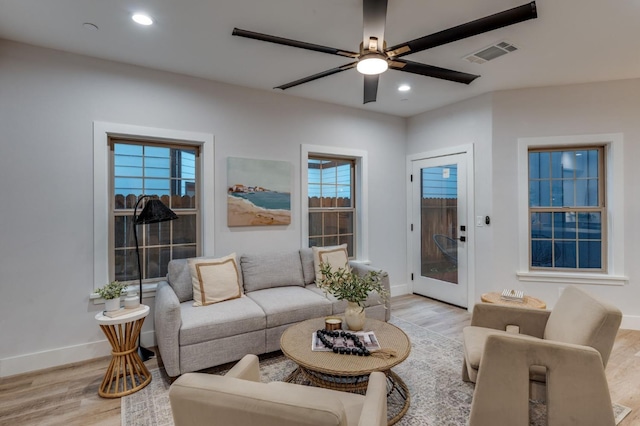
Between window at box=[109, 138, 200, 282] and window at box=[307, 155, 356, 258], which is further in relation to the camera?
window at box=[307, 155, 356, 258]

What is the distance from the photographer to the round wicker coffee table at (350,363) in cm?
193

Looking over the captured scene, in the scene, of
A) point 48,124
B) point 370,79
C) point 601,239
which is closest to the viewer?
point 370,79

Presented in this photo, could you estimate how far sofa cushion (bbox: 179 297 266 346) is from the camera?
2521 millimetres

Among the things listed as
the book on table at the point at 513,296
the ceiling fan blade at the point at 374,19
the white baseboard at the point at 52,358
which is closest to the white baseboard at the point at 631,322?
the book on table at the point at 513,296

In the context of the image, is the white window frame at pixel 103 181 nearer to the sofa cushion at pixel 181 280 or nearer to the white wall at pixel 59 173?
the white wall at pixel 59 173

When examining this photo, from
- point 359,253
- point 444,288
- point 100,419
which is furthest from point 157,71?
point 444,288

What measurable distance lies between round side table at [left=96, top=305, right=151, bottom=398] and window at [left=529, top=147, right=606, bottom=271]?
4.33 metres

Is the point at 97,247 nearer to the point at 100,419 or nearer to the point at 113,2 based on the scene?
the point at 100,419

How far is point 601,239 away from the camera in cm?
375

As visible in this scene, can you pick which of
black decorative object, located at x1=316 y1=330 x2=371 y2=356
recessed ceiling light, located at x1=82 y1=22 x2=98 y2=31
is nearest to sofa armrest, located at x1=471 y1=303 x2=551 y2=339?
black decorative object, located at x1=316 y1=330 x2=371 y2=356

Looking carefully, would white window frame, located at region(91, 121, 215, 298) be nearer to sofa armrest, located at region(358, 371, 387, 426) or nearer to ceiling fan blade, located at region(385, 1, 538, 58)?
ceiling fan blade, located at region(385, 1, 538, 58)

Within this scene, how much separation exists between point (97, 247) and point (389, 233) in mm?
3652

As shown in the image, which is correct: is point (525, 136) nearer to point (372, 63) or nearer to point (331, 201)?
point (331, 201)

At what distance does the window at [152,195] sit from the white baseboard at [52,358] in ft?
2.13
